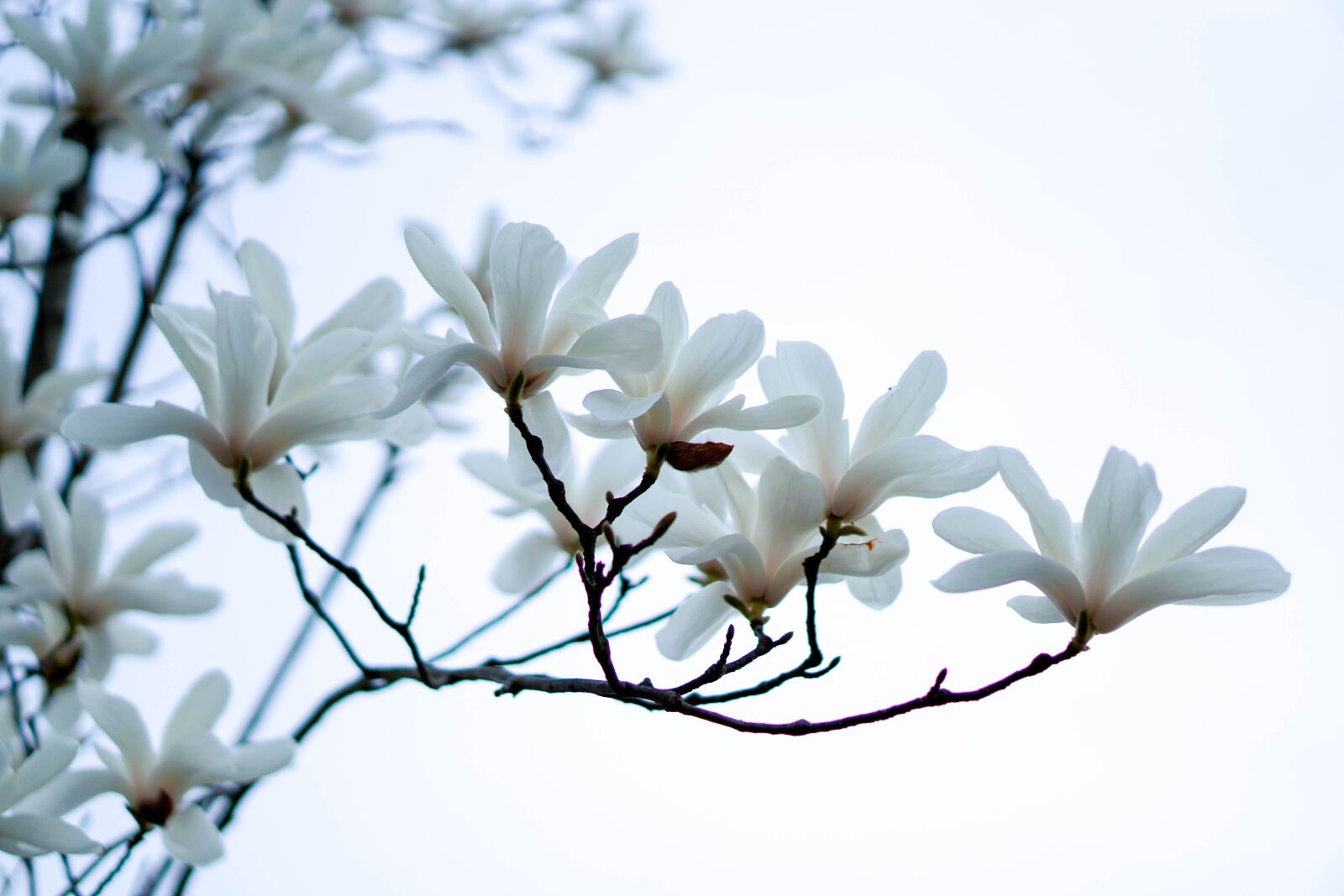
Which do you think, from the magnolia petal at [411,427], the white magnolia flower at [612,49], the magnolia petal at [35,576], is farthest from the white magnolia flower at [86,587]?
the white magnolia flower at [612,49]

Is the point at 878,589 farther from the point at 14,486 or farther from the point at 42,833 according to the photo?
the point at 14,486

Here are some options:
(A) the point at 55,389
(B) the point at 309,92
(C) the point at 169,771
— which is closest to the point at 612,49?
(B) the point at 309,92

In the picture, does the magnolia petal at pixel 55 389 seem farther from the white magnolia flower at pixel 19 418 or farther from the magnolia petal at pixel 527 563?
the magnolia petal at pixel 527 563

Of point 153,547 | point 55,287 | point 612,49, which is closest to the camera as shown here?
point 153,547

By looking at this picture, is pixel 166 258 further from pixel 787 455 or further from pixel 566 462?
pixel 787 455

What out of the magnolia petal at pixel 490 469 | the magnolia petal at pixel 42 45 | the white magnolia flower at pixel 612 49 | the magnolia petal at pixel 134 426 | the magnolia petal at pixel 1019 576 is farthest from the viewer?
the white magnolia flower at pixel 612 49

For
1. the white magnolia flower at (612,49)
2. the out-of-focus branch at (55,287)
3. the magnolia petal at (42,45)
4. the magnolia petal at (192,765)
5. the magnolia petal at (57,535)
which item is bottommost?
the magnolia petal at (192,765)

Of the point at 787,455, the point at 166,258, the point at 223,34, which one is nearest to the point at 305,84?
the point at 223,34
